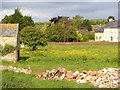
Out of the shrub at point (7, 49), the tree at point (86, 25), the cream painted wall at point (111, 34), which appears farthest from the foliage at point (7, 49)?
the tree at point (86, 25)

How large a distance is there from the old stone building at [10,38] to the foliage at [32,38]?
44.1 feet

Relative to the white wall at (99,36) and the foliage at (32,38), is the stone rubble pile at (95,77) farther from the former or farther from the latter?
the white wall at (99,36)

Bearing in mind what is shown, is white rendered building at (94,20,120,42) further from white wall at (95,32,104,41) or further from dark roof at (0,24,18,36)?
dark roof at (0,24,18,36)

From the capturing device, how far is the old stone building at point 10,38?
125ft

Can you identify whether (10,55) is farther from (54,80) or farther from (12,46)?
(54,80)

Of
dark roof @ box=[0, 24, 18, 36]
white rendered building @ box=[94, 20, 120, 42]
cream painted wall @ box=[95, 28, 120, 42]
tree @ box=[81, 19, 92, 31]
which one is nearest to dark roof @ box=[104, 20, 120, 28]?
white rendered building @ box=[94, 20, 120, 42]

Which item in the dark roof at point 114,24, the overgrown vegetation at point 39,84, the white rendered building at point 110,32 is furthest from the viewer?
the white rendered building at point 110,32

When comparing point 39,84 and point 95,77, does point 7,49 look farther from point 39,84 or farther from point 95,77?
point 39,84

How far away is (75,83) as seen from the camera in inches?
841

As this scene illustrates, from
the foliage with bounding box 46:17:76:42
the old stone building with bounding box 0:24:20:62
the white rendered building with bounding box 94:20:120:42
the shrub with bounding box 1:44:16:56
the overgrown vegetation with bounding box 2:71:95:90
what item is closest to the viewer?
the overgrown vegetation with bounding box 2:71:95:90

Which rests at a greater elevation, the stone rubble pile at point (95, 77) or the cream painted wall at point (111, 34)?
the cream painted wall at point (111, 34)

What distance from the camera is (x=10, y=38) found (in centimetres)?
3972

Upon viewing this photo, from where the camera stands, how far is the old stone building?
125 feet

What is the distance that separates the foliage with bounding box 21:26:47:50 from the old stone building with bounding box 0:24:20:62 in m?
13.4
